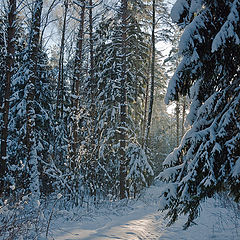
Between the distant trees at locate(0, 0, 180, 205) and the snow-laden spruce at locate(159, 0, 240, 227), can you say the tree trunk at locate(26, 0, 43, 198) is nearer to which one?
the distant trees at locate(0, 0, 180, 205)

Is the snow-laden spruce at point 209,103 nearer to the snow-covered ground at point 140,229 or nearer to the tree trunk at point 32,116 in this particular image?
the snow-covered ground at point 140,229

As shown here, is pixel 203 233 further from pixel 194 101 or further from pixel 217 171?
pixel 194 101

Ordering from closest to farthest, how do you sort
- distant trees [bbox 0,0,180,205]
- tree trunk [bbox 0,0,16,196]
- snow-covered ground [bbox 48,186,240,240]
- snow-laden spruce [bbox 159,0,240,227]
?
snow-laden spruce [bbox 159,0,240,227], snow-covered ground [bbox 48,186,240,240], tree trunk [bbox 0,0,16,196], distant trees [bbox 0,0,180,205]

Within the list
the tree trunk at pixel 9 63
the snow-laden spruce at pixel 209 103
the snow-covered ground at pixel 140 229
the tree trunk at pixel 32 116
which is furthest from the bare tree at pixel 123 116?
the snow-laden spruce at pixel 209 103

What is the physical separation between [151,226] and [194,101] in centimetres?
352

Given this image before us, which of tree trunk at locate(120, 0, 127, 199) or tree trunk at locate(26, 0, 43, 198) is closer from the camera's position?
tree trunk at locate(26, 0, 43, 198)

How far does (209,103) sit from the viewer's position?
3846mm

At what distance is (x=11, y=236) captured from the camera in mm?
3322

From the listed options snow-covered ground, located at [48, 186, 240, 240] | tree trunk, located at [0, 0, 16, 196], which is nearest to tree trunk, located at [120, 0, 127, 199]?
snow-covered ground, located at [48, 186, 240, 240]

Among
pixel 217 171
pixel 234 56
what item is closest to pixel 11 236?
pixel 217 171

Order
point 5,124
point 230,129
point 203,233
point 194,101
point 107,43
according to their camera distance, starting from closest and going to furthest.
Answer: point 230,129
point 194,101
point 203,233
point 5,124
point 107,43

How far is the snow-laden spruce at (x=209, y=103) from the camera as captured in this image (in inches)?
136

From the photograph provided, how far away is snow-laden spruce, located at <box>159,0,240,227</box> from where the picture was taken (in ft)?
11.3

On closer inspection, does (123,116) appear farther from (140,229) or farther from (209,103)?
(209,103)
